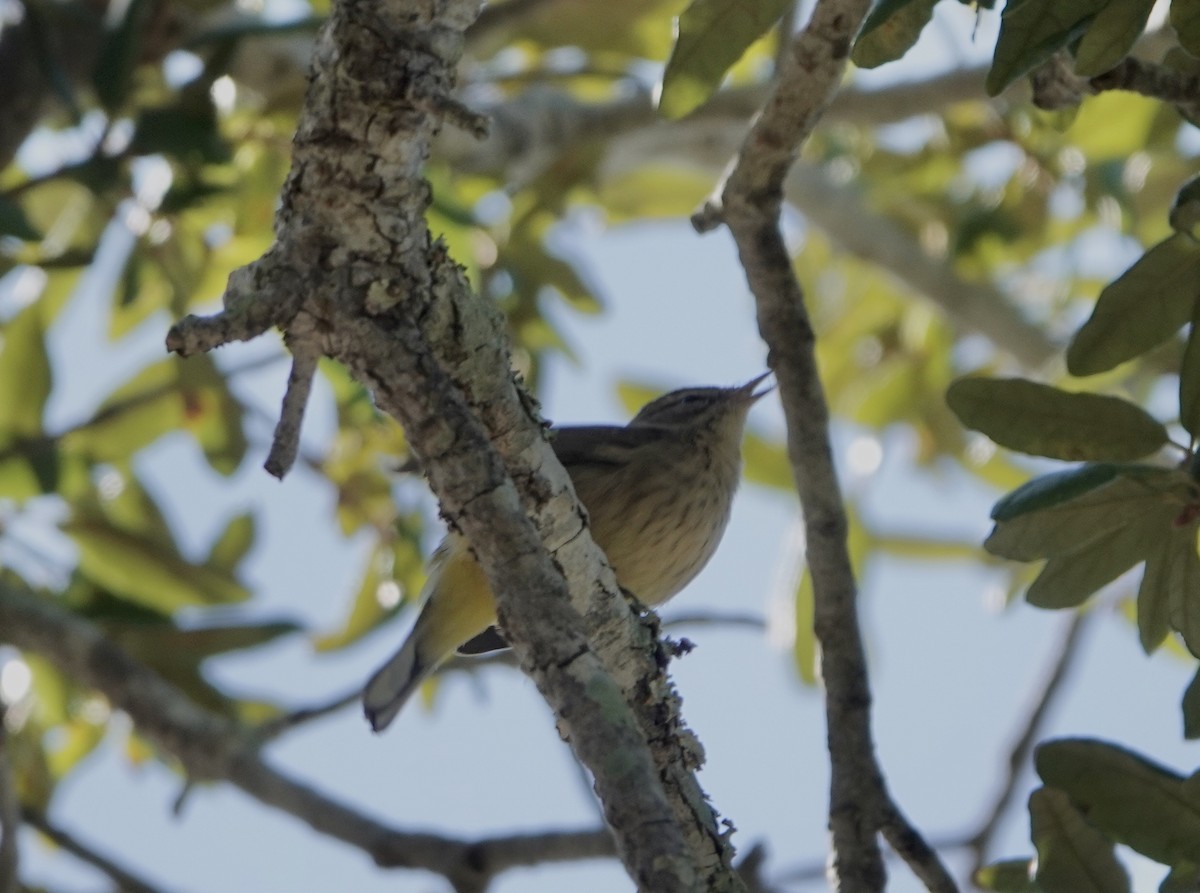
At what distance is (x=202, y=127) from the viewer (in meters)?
4.50

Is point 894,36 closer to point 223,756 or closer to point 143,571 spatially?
point 223,756

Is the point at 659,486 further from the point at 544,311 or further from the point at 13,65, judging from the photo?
the point at 13,65

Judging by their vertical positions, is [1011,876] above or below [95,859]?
below

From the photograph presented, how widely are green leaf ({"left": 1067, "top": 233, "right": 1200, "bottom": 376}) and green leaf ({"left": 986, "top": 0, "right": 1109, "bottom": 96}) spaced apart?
15.3 inches

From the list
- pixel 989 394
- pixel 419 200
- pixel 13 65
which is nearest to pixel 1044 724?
pixel 989 394

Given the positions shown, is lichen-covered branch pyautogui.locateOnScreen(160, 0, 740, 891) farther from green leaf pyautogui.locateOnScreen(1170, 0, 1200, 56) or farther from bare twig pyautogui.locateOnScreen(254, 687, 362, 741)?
bare twig pyautogui.locateOnScreen(254, 687, 362, 741)

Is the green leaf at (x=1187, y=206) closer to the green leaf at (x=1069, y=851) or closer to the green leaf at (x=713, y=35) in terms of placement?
the green leaf at (x=713, y=35)

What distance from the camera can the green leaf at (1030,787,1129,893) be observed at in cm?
240

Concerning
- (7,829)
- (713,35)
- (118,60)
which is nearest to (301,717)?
(7,829)

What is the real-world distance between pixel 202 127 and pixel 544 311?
128 centimetres

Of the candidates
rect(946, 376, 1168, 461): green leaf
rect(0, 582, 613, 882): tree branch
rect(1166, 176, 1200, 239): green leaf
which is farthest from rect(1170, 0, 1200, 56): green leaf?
rect(0, 582, 613, 882): tree branch

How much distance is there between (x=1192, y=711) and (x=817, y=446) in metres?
1.05

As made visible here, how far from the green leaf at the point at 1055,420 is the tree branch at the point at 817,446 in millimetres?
663

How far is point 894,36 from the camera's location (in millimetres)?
2291
